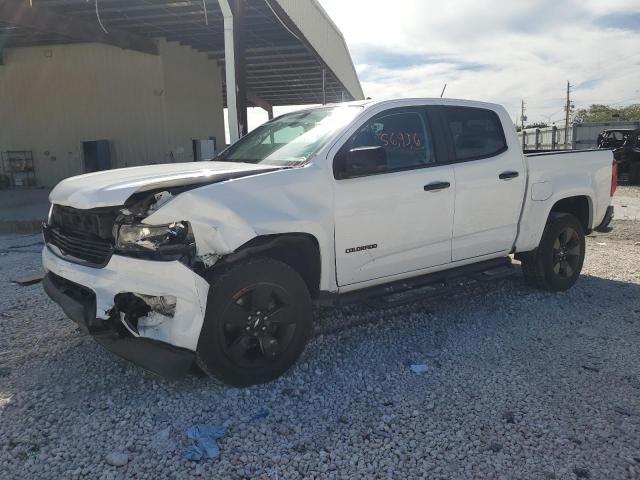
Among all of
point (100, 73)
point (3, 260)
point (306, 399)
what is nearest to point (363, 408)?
point (306, 399)

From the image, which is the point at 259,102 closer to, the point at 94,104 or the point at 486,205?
the point at 94,104

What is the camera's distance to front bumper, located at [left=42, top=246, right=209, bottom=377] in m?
3.02

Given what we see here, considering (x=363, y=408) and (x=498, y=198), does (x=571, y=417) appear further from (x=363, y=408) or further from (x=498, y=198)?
(x=498, y=198)

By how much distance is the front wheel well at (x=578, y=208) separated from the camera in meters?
5.55

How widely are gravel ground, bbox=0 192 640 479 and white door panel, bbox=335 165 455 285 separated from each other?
2.20 feet

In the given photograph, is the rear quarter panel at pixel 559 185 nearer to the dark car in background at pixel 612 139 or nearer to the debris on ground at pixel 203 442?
the debris on ground at pixel 203 442

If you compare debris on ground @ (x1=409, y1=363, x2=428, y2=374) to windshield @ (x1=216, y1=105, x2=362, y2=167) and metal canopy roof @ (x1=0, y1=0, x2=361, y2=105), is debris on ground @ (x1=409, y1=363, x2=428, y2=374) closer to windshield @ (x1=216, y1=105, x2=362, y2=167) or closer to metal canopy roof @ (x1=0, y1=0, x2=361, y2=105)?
windshield @ (x1=216, y1=105, x2=362, y2=167)

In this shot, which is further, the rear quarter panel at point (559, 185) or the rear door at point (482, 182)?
the rear quarter panel at point (559, 185)

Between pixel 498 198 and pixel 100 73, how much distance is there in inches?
586

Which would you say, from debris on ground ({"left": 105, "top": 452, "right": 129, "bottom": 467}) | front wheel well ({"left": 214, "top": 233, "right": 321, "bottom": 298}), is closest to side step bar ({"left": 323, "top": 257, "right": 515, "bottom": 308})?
front wheel well ({"left": 214, "top": 233, "right": 321, "bottom": 298})

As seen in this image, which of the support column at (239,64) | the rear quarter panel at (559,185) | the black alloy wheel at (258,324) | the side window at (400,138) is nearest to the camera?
the black alloy wheel at (258,324)

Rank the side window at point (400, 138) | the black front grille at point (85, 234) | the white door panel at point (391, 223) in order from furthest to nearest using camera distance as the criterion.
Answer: the side window at point (400, 138), the white door panel at point (391, 223), the black front grille at point (85, 234)

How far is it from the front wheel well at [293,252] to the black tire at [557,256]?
2.76m

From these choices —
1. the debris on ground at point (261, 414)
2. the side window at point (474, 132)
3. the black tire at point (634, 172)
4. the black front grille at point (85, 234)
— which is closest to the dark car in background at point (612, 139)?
the black tire at point (634, 172)
